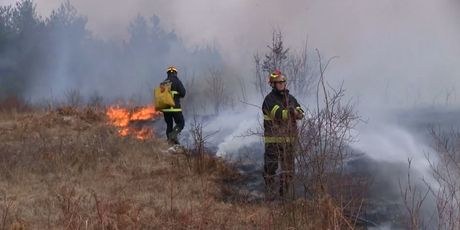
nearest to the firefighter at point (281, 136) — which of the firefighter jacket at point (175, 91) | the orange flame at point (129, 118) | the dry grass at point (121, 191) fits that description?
the dry grass at point (121, 191)

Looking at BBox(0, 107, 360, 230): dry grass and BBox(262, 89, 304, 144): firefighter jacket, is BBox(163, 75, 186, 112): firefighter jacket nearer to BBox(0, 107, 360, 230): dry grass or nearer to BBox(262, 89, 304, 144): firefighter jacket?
BBox(0, 107, 360, 230): dry grass

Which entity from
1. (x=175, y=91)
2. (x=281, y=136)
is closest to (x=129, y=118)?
(x=175, y=91)

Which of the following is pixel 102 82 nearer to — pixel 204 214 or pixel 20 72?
pixel 20 72

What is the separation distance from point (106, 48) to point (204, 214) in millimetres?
23651

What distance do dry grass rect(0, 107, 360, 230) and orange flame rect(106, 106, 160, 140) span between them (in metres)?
0.88

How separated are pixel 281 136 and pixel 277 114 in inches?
65.2

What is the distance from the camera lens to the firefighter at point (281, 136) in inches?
198

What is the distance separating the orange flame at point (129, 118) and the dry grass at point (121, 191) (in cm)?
88

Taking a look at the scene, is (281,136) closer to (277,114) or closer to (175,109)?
(277,114)

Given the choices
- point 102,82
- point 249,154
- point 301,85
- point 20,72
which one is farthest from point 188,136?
point 20,72

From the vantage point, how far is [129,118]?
608 inches

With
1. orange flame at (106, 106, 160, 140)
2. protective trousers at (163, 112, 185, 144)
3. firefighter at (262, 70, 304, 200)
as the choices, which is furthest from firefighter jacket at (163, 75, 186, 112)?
firefighter at (262, 70, 304, 200)

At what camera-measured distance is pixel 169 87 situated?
1109 cm

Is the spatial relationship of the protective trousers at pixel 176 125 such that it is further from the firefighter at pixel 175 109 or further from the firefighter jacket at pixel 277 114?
the firefighter jacket at pixel 277 114
